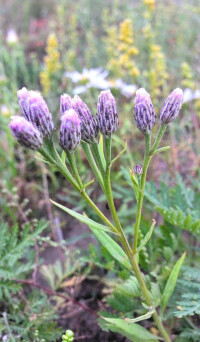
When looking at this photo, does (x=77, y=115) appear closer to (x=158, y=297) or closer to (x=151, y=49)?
(x=158, y=297)

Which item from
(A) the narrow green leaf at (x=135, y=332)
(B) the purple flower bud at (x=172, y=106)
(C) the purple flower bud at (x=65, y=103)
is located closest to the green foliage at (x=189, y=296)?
(A) the narrow green leaf at (x=135, y=332)

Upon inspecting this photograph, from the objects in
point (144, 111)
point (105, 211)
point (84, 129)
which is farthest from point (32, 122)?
point (105, 211)

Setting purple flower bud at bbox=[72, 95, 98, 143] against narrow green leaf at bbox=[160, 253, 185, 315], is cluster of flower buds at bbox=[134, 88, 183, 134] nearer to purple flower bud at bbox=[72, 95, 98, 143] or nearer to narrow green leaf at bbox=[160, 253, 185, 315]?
purple flower bud at bbox=[72, 95, 98, 143]

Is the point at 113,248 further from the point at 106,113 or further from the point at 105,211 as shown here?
the point at 105,211

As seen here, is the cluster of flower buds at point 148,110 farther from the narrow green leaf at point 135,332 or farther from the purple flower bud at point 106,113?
the narrow green leaf at point 135,332


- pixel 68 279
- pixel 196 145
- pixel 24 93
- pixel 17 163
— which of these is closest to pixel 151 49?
pixel 196 145

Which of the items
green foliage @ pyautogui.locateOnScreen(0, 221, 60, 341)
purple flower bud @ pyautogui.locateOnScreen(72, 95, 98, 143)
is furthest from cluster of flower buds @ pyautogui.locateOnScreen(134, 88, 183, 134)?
Answer: green foliage @ pyautogui.locateOnScreen(0, 221, 60, 341)
